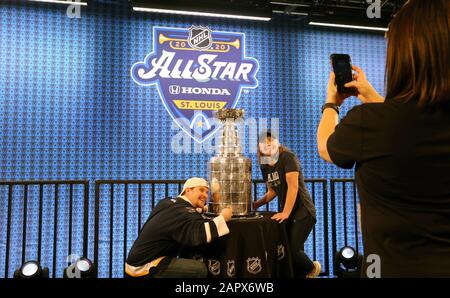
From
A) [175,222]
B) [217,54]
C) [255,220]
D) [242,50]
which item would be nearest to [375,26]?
[242,50]

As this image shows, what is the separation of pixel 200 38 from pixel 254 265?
13.0 ft

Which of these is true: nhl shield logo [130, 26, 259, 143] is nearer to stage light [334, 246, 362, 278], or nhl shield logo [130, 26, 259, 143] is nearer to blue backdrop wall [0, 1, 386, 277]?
blue backdrop wall [0, 1, 386, 277]

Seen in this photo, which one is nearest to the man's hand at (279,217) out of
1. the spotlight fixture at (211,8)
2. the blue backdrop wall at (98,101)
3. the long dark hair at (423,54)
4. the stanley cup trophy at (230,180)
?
the stanley cup trophy at (230,180)

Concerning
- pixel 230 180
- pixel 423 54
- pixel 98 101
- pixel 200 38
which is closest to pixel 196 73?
pixel 200 38

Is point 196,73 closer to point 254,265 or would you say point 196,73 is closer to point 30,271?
point 30,271

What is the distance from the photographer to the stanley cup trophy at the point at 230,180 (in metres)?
2.70

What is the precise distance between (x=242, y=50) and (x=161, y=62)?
130cm

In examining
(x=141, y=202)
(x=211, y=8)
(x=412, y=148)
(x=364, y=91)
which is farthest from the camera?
(x=141, y=202)

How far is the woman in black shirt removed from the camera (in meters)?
3.38

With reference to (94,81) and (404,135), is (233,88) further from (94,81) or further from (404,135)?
(404,135)

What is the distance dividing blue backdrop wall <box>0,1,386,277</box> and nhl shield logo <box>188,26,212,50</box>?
0.12 metres

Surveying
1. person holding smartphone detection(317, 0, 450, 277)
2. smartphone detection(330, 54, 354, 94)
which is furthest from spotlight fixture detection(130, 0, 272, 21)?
person holding smartphone detection(317, 0, 450, 277)

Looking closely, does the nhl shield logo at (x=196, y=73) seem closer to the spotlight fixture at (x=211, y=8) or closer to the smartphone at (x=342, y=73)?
the spotlight fixture at (x=211, y=8)

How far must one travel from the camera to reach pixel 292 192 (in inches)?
130
